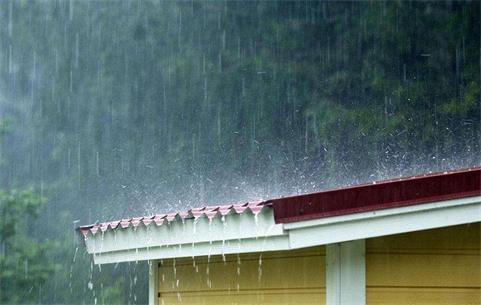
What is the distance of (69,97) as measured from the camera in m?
33.2

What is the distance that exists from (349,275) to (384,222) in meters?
0.34

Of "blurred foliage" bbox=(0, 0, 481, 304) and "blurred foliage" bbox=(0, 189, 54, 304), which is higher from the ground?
"blurred foliage" bbox=(0, 0, 481, 304)

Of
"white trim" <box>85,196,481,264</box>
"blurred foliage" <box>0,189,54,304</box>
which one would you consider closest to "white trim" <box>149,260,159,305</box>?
"white trim" <box>85,196,481,264</box>

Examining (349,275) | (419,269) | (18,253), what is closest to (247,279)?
(349,275)

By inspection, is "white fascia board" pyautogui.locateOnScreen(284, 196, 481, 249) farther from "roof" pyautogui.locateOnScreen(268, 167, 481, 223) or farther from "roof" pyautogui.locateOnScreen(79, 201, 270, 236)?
"roof" pyautogui.locateOnScreen(79, 201, 270, 236)

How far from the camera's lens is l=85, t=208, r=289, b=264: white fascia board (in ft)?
15.2

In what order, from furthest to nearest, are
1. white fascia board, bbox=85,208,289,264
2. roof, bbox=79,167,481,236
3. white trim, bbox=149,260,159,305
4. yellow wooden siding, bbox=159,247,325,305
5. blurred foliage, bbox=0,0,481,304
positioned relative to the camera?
blurred foliage, bbox=0,0,481,304 < white trim, bbox=149,260,159,305 < yellow wooden siding, bbox=159,247,325,305 < white fascia board, bbox=85,208,289,264 < roof, bbox=79,167,481,236

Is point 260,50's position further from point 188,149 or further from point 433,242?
point 433,242

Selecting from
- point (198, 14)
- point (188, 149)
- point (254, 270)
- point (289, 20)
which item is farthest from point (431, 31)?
point (254, 270)

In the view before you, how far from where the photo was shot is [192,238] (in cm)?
540

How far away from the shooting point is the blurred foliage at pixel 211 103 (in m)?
21.7

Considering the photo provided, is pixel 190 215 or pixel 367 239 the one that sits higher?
pixel 190 215

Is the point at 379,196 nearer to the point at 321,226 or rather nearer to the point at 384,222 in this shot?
the point at 384,222

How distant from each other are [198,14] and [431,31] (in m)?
10.5
